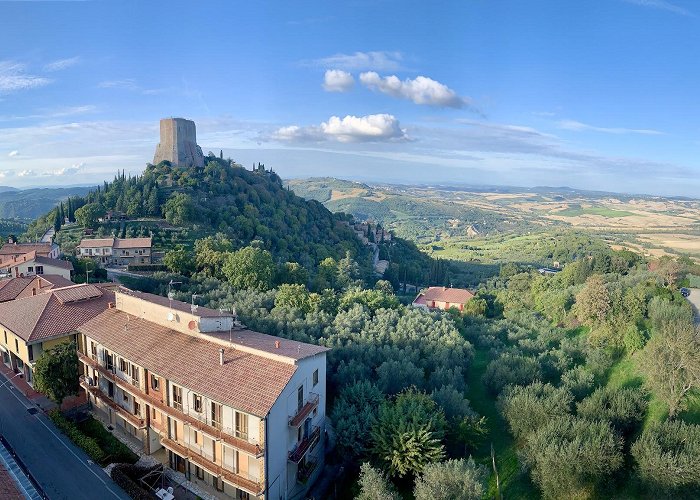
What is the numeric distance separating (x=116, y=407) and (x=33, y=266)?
31667mm

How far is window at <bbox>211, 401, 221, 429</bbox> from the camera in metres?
19.8

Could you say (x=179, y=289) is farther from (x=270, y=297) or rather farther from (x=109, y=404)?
(x=109, y=404)

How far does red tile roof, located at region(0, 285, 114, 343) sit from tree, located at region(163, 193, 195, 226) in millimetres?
43086

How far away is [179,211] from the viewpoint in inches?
2894

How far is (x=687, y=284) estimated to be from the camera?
4375 cm

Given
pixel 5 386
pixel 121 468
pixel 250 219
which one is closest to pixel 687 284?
pixel 121 468

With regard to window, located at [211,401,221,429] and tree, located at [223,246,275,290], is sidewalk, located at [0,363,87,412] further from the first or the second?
tree, located at [223,246,275,290]

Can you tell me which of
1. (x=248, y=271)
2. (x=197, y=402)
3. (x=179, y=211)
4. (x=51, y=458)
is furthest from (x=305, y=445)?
(x=179, y=211)

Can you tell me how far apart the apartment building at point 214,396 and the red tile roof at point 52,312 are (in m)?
2.45

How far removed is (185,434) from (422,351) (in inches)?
691

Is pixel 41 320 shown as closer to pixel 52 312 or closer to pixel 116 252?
pixel 52 312

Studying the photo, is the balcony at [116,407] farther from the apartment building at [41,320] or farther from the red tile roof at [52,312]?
the red tile roof at [52,312]

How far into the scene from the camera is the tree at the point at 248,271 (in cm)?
4678

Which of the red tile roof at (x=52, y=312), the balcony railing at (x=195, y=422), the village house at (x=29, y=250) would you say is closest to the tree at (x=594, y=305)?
the balcony railing at (x=195, y=422)
